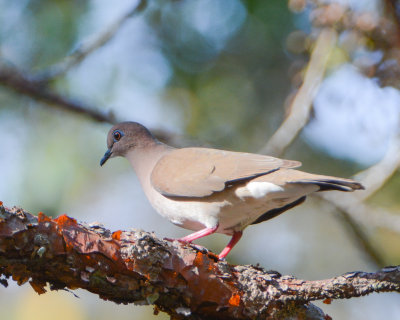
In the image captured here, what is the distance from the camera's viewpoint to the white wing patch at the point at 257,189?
11.6ft

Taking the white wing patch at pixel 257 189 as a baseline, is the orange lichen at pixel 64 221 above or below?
below

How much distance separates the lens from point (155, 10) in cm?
646

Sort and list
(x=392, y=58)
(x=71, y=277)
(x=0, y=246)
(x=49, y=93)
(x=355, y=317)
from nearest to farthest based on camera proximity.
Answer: (x=0, y=246), (x=71, y=277), (x=392, y=58), (x=49, y=93), (x=355, y=317)

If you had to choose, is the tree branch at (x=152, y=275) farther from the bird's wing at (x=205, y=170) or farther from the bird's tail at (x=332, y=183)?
the bird's wing at (x=205, y=170)

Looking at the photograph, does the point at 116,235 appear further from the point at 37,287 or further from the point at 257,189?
the point at 257,189

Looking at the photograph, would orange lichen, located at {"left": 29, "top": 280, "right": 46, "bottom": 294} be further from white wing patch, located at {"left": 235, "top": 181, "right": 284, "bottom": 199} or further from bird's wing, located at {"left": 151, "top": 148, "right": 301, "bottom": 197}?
white wing patch, located at {"left": 235, "top": 181, "right": 284, "bottom": 199}

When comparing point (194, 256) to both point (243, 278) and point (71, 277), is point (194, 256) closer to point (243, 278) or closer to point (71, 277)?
point (243, 278)

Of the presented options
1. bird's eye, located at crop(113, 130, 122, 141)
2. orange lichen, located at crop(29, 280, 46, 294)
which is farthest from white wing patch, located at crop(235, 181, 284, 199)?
orange lichen, located at crop(29, 280, 46, 294)

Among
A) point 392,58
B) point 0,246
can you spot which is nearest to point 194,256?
point 0,246

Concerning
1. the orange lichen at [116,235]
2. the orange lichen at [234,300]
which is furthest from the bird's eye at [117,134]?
the orange lichen at [234,300]

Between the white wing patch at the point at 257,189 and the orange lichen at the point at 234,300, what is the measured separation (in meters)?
0.98

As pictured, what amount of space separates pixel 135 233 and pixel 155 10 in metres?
4.44

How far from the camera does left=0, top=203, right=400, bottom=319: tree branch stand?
225 cm

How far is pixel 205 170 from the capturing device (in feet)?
12.5
